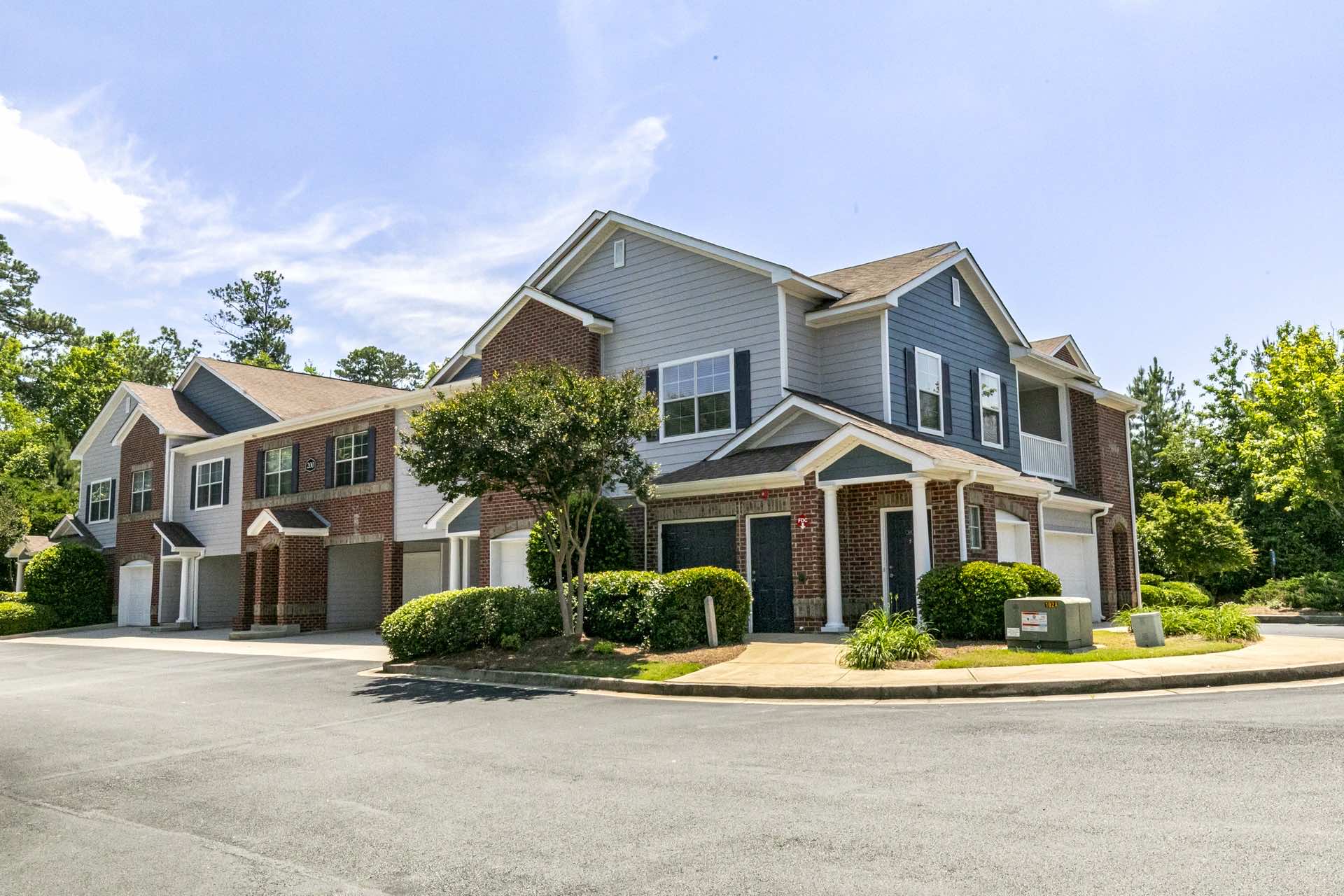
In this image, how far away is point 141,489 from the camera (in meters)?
36.2

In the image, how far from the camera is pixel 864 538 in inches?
721

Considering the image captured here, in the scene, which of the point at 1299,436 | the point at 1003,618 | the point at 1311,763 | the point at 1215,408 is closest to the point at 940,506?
the point at 1003,618

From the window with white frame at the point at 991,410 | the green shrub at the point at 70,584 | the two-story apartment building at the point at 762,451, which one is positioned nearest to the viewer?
the two-story apartment building at the point at 762,451

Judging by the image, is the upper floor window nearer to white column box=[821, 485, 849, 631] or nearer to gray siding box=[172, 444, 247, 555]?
gray siding box=[172, 444, 247, 555]

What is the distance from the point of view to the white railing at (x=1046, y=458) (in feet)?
78.7

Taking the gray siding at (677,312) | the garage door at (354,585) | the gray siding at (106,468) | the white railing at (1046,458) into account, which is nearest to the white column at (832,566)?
the gray siding at (677,312)

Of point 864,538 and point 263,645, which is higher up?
point 864,538

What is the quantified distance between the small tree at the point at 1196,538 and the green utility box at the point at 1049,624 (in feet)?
56.3

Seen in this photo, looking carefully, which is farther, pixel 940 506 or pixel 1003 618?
pixel 940 506

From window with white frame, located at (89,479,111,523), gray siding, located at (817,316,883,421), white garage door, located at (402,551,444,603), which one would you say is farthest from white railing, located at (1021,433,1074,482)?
window with white frame, located at (89,479,111,523)

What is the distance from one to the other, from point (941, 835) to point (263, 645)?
872 inches

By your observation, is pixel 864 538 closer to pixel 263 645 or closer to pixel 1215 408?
pixel 263 645

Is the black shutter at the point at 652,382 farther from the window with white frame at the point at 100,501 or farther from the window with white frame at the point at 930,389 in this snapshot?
the window with white frame at the point at 100,501

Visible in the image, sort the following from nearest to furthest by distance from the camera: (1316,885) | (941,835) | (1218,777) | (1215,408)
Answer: (1316,885) → (941,835) → (1218,777) → (1215,408)
